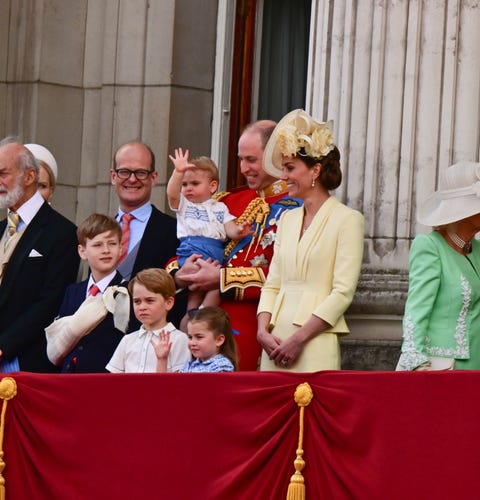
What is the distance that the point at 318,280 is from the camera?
1062 cm

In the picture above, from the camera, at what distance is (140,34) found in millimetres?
15102

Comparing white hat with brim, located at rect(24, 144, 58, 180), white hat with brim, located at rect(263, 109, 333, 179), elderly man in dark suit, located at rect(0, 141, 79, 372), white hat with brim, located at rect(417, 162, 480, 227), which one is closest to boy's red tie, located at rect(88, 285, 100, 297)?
elderly man in dark suit, located at rect(0, 141, 79, 372)

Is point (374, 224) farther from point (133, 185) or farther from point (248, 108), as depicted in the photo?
point (248, 108)

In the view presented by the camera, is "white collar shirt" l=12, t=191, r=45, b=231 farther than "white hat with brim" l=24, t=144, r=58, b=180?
No

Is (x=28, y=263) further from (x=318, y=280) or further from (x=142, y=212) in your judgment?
(x=318, y=280)

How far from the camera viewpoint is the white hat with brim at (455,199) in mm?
10312

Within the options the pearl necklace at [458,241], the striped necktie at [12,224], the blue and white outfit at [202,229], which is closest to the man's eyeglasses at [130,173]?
the blue and white outfit at [202,229]

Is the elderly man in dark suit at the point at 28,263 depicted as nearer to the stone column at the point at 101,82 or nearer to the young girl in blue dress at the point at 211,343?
the young girl in blue dress at the point at 211,343

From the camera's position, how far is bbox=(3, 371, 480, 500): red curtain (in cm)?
942

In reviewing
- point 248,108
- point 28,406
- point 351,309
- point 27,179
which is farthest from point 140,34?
point 28,406

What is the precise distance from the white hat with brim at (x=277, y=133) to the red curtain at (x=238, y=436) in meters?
1.63

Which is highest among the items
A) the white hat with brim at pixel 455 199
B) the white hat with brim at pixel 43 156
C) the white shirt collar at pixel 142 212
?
the white hat with brim at pixel 43 156

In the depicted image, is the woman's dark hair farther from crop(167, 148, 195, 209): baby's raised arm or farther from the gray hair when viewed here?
the gray hair

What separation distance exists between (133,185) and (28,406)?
2129 mm
